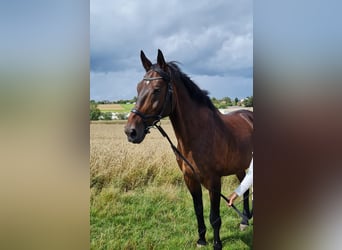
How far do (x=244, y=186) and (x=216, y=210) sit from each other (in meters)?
0.24

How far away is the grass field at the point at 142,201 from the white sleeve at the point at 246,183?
0.04 m

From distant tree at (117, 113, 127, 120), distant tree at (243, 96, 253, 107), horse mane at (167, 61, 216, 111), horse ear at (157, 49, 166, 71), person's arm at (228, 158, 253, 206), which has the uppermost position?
horse ear at (157, 49, 166, 71)

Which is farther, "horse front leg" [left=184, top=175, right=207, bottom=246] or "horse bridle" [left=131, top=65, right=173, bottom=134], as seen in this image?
"horse front leg" [left=184, top=175, right=207, bottom=246]

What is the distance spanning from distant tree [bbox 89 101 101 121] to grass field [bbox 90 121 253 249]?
0.15 ft

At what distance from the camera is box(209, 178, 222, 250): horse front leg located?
7.36ft

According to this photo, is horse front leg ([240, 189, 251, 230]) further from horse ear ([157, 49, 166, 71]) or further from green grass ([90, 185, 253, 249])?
horse ear ([157, 49, 166, 71])

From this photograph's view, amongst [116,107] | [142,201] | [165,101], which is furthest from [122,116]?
[142,201]

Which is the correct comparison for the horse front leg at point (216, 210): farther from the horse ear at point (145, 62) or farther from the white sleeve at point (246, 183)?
the horse ear at point (145, 62)

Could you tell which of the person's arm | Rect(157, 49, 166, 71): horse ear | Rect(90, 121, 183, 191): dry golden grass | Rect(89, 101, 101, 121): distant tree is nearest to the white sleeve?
the person's arm

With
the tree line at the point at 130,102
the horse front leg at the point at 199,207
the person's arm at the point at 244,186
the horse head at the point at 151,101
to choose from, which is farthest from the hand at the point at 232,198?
the horse head at the point at 151,101
